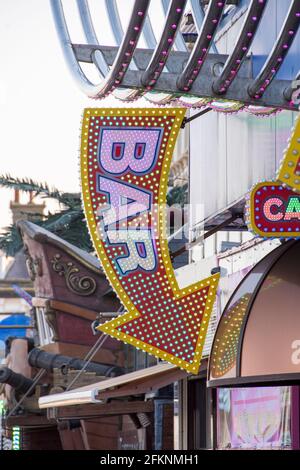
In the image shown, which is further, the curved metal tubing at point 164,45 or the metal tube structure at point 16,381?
the metal tube structure at point 16,381

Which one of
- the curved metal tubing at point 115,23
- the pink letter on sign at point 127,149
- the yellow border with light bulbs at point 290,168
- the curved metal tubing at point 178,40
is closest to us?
the yellow border with light bulbs at point 290,168

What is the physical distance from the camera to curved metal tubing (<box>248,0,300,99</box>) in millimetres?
13195

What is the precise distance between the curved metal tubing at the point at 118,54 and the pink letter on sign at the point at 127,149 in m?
0.93

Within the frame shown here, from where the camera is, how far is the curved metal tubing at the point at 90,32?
1491 centimetres

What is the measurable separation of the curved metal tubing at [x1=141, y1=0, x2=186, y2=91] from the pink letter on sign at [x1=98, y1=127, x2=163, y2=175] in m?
1.45

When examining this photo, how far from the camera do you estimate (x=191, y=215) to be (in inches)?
915

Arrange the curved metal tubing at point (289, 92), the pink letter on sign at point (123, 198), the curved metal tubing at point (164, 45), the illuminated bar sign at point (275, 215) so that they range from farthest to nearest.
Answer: the pink letter on sign at point (123, 198) → the curved metal tubing at point (289, 92) → the illuminated bar sign at point (275, 215) → the curved metal tubing at point (164, 45)

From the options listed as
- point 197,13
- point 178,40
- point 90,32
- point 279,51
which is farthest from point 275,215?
point 197,13

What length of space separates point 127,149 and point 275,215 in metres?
2.66

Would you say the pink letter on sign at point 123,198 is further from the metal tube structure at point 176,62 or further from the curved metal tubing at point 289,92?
the curved metal tubing at point 289,92

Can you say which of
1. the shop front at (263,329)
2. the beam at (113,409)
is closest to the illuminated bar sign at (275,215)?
the shop front at (263,329)
